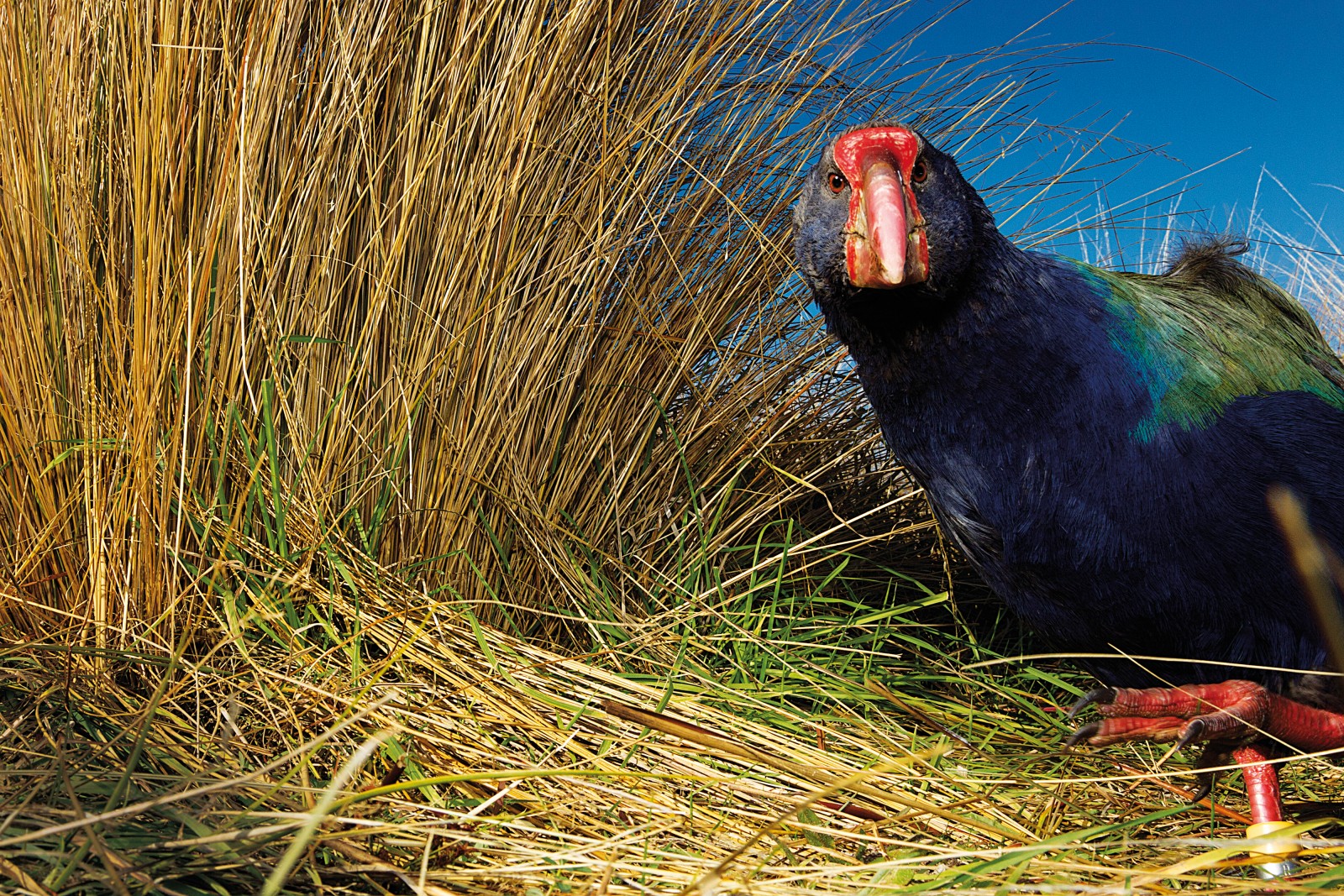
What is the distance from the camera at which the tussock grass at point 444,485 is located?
1.16 meters

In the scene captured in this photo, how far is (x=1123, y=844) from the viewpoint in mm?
1051

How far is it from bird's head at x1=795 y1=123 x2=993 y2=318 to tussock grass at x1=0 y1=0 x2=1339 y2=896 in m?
0.52

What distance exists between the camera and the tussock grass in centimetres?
116

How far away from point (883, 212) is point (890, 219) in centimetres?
1

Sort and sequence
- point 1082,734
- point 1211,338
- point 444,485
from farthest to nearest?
point 444,485 < point 1211,338 < point 1082,734

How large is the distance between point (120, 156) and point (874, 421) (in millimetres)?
1537

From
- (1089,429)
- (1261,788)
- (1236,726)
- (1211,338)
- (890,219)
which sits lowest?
(1261,788)

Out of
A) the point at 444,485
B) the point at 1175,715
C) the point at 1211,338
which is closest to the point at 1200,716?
the point at 1175,715

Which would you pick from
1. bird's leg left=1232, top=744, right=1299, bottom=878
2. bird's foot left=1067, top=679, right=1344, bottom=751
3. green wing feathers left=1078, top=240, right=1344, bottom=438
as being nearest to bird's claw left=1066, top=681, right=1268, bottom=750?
bird's foot left=1067, top=679, right=1344, bottom=751

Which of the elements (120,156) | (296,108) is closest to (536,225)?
(296,108)

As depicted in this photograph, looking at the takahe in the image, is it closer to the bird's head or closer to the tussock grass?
the bird's head

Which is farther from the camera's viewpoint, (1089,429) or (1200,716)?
(1089,429)

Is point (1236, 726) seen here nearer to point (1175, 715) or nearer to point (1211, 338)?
point (1175, 715)

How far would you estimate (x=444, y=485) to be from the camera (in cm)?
163
